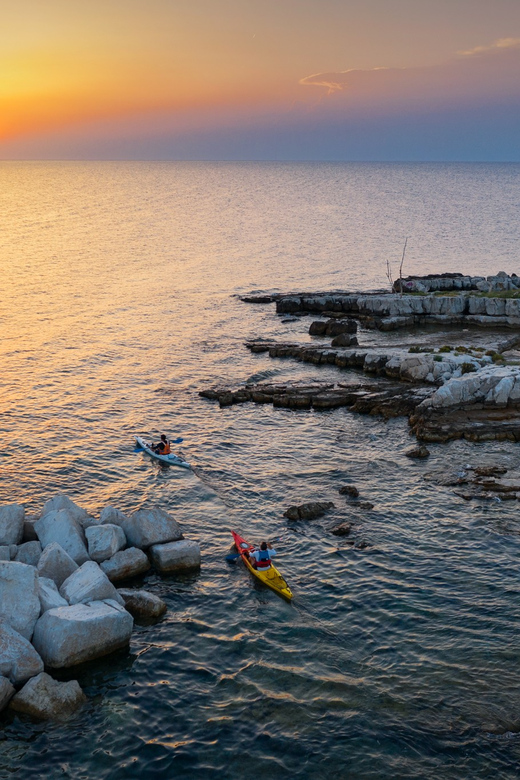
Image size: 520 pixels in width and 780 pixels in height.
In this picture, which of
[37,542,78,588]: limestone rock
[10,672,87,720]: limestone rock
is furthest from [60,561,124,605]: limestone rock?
[10,672,87,720]: limestone rock

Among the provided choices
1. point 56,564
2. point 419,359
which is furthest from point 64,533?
point 419,359

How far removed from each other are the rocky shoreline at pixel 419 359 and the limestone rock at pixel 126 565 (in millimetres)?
20988

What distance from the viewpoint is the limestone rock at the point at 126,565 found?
27.7 meters

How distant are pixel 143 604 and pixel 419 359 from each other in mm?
33444

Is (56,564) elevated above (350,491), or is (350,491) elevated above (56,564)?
(56,564)

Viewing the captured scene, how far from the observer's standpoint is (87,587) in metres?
24.7

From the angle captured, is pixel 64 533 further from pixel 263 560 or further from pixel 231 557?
pixel 263 560

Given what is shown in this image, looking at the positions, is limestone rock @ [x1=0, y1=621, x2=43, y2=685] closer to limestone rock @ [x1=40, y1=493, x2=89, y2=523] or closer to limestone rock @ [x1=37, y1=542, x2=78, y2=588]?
limestone rock @ [x1=37, y1=542, x2=78, y2=588]

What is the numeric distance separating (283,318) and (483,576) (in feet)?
169

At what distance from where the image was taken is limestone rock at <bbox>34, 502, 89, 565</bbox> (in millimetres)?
27750

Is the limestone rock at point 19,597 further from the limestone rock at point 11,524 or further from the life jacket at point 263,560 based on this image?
the life jacket at point 263,560

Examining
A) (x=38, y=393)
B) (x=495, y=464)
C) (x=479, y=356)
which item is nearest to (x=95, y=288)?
(x=38, y=393)

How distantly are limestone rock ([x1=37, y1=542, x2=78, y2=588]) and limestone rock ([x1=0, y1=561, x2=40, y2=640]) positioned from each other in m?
1.81

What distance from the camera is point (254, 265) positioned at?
113125 millimetres
